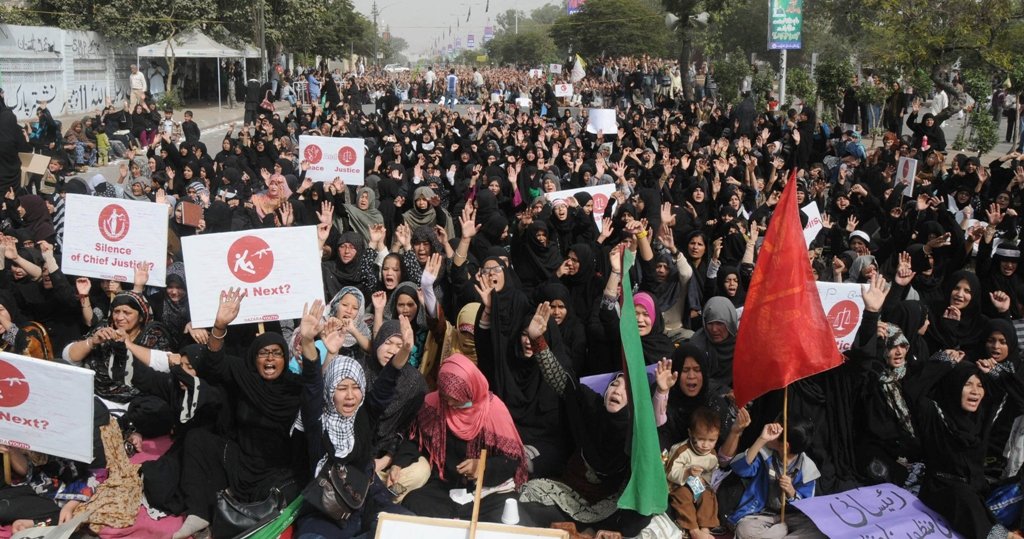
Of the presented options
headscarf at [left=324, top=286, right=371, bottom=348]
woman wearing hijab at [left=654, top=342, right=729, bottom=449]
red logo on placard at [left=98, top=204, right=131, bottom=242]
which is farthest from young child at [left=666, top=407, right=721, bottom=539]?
red logo on placard at [left=98, top=204, right=131, bottom=242]

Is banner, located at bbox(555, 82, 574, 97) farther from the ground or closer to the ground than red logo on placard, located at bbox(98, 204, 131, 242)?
farther from the ground

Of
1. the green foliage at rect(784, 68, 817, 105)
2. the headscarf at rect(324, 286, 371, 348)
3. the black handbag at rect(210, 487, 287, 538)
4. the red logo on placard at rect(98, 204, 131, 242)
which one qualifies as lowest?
the black handbag at rect(210, 487, 287, 538)

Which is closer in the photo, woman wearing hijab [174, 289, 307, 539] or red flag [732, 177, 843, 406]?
red flag [732, 177, 843, 406]

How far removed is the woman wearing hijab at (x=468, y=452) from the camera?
4.54m

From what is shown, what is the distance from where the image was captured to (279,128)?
14.8 meters

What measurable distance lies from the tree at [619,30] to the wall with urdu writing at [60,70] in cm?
2507

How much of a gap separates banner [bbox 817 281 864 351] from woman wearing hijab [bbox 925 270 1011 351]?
0.81 m

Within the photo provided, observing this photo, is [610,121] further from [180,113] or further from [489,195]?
[180,113]

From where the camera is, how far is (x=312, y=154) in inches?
404

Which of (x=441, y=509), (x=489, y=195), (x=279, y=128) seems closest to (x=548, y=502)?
(x=441, y=509)

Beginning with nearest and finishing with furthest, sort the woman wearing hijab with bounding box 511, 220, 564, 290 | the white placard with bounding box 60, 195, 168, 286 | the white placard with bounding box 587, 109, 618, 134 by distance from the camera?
the white placard with bounding box 60, 195, 168, 286 < the woman wearing hijab with bounding box 511, 220, 564, 290 < the white placard with bounding box 587, 109, 618, 134

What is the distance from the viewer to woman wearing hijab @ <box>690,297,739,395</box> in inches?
209

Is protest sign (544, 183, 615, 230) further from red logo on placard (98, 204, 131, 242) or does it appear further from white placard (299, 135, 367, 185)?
red logo on placard (98, 204, 131, 242)

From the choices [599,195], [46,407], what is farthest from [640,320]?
[599,195]
